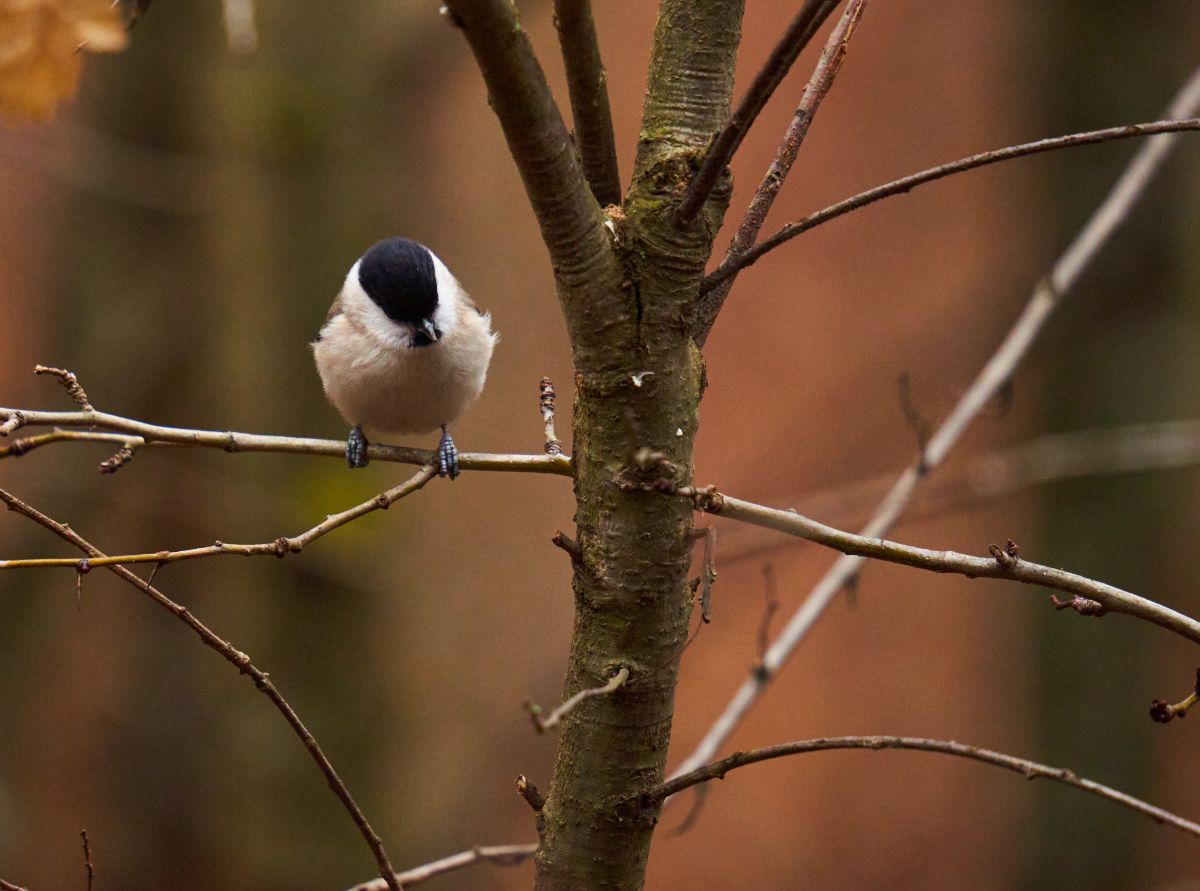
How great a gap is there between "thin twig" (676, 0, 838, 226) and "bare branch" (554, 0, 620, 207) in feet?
0.45

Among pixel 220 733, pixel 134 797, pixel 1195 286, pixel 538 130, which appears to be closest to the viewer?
pixel 538 130

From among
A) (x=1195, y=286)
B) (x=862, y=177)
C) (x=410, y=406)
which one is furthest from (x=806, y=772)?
(x=410, y=406)

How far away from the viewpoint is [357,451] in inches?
55.7

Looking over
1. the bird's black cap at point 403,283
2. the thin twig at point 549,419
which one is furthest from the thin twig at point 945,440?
the bird's black cap at point 403,283

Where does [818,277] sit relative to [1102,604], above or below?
above

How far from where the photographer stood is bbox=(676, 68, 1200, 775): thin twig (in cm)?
179

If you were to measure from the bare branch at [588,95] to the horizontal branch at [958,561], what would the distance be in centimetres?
37

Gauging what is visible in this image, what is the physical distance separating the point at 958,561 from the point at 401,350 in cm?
162

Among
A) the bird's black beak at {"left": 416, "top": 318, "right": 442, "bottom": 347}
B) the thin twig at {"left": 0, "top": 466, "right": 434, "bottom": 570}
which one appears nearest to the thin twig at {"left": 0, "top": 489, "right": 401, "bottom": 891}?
the thin twig at {"left": 0, "top": 466, "right": 434, "bottom": 570}

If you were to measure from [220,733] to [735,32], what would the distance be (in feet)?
10.6

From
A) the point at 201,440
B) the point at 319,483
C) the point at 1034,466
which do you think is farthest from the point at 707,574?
the point at 319,483

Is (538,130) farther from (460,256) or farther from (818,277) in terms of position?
(818,277)

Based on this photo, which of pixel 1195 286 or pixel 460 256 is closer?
Result: pixel 1195 286

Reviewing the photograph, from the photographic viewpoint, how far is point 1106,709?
349 cm
